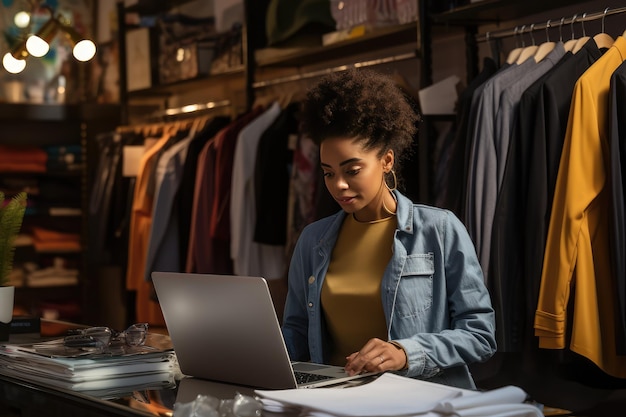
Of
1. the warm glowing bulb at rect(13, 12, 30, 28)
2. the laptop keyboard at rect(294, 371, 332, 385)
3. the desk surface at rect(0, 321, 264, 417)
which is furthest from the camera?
the warm glowing bulb at rect(13, 12, 30, 28)

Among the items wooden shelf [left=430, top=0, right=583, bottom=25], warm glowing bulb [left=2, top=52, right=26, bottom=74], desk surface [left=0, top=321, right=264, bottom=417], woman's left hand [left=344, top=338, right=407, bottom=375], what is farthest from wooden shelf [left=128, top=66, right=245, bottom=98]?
woman's left hand [left=344, top=338, right=407, bottom=375]

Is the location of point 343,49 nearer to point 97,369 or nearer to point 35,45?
point 35,45

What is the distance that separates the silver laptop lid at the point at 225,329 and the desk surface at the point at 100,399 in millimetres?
35

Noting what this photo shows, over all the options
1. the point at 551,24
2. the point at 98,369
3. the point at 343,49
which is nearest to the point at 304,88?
the point at 343,49

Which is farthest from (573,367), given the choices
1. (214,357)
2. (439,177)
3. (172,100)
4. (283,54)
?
(172,100)

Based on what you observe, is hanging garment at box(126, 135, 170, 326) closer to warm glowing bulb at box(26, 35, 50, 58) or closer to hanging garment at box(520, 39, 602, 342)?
warm glowing bulb at box(26, 35, 50, 58)

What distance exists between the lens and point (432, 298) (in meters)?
2.15

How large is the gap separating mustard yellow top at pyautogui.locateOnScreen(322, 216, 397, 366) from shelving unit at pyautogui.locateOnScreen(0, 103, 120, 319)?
4.43m

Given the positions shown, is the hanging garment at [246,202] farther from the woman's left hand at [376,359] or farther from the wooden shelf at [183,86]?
the woman's left hand at [376,359]

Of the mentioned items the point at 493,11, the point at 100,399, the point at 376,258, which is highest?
the point at 493,11

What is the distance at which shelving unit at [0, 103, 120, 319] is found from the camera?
6562 mm

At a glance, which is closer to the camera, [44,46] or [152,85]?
[44,46]

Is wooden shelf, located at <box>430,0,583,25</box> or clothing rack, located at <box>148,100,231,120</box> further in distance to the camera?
clothing rack, located at <box>148,100,231,120</box>

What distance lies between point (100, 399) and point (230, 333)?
26 centimetres
